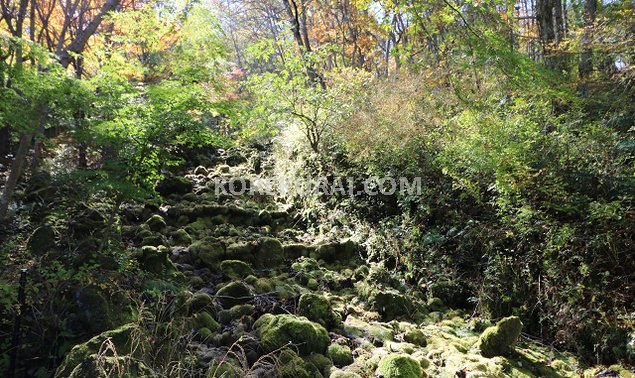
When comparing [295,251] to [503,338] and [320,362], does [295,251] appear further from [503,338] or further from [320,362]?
[503,338]

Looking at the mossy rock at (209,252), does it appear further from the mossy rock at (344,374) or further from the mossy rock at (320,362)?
the mossy rock at (344,374)

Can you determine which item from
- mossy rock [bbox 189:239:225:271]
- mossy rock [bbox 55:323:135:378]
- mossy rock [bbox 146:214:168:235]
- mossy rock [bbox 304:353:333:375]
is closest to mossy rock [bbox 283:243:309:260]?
mossy rock [bbox 189:239:225:271]

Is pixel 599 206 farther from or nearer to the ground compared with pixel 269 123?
nearer to the ground

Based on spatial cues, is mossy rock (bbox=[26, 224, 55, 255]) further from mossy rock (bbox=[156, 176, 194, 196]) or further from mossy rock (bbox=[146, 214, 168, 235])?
mossy rock (bbox=[156, 176, 194, 196])

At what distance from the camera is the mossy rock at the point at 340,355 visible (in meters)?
3.68

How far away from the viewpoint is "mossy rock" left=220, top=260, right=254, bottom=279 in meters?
5.49

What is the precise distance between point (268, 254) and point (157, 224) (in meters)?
2.20

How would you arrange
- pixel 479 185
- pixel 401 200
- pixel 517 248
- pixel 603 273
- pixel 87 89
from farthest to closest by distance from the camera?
pixel 401 200, pixel 479 185, pixel 517 248, pixel 87 89, pixel 603 273

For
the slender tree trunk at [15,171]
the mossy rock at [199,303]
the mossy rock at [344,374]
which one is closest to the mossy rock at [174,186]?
the slender tree trunk at [15,171]

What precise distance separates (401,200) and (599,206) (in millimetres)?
2725

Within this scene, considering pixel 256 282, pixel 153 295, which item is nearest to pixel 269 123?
pixel 256 282

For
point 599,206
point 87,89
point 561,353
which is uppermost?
point 87,89

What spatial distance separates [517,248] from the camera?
4.67 meters

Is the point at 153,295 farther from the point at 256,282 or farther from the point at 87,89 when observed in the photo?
the point at 87,89
